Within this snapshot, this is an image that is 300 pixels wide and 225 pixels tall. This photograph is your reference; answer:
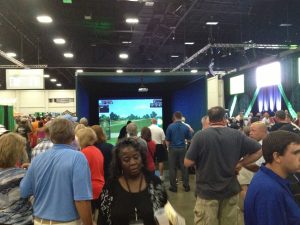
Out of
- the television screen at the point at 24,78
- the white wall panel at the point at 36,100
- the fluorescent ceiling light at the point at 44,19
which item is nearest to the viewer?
the fluorescent ceiling light at the point at 44,19

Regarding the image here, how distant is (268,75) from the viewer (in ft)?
51.1

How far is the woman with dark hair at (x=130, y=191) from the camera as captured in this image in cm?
187

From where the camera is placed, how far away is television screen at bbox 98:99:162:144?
6.82 meters

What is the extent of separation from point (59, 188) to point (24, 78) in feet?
35.5

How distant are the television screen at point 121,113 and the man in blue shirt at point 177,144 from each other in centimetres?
62

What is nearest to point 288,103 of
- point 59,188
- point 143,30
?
point 143,30

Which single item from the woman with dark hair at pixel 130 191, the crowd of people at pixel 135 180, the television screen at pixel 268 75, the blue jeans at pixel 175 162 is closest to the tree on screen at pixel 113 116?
the blue jeans at pixel 175 162

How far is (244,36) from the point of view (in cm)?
1483

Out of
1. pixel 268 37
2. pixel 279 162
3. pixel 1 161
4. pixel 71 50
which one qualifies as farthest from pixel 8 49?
pixel 279 162

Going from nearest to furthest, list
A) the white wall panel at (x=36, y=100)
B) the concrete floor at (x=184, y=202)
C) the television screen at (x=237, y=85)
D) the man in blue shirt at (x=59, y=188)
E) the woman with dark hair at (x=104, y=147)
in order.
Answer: the man in blue shirt at (x=59, y=188), the woman with dark hair at (x=104, y=147), the concrete floor at (x=184, y=202), the television screen at (x=237, y=85), the white wall panel at (x=36, y=100)

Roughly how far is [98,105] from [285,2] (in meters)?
7.27

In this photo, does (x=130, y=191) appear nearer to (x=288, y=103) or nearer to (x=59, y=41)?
(x=288, y=103)

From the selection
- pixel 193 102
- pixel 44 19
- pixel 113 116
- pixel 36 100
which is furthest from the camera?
pixel 36 100

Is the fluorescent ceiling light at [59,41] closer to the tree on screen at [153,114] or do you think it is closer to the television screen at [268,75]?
the tree on screen at [153,114]
